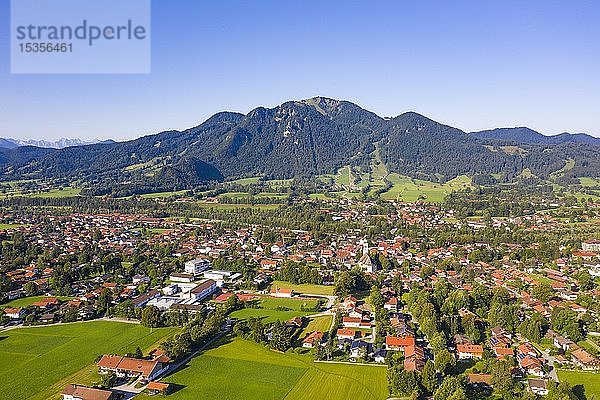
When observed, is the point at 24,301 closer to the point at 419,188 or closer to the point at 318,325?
the point at 318,325

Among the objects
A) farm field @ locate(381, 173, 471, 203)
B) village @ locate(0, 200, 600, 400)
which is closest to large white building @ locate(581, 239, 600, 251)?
village @ locate(0, 200, 600, 400)

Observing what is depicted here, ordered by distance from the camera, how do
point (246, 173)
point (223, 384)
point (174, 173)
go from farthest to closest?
point (246, 173) → point (174, 173) → point (223, 384)

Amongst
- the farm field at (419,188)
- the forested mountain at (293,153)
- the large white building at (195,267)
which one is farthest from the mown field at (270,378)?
the forested mountain at (293,153)

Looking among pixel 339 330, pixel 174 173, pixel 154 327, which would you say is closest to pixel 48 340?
pixel 154 327

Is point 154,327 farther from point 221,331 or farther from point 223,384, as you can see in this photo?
point 223,384

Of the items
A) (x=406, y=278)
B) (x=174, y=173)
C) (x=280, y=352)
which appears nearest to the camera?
(x=280, y=352)

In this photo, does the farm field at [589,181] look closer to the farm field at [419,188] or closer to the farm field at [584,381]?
the farm field at [419,188]
